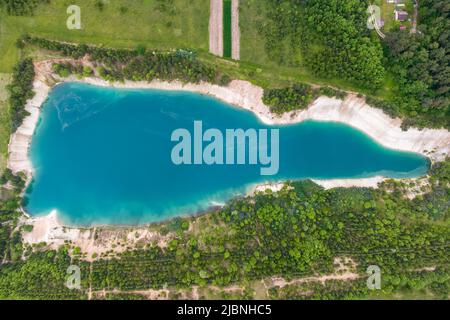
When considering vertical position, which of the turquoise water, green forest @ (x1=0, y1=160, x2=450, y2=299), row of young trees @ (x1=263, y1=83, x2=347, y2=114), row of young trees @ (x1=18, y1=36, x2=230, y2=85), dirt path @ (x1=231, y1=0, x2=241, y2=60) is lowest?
green forest @ (x1=0, y1=160, x2=450, y2=299)

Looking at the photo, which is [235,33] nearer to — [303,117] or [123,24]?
[303,117]

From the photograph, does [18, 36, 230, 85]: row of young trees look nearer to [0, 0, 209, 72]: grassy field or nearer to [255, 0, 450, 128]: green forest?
[0, 0, 209, 72]: grassy field

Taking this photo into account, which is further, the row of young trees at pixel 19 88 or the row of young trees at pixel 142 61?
the row of young trees at pixel 142 61

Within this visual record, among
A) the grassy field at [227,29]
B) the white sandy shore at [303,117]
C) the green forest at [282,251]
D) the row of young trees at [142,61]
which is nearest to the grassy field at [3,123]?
the white sandy shore at [303,117]

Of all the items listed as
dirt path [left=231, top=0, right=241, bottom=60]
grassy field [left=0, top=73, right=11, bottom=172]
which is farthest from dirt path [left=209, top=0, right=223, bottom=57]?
grassy field [left=0, top=73, right=11, bottom=172]

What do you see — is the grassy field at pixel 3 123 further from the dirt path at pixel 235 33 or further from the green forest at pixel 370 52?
the green forest at pixel 370 52

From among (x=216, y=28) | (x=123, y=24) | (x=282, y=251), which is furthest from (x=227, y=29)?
(x=282, y=251)
